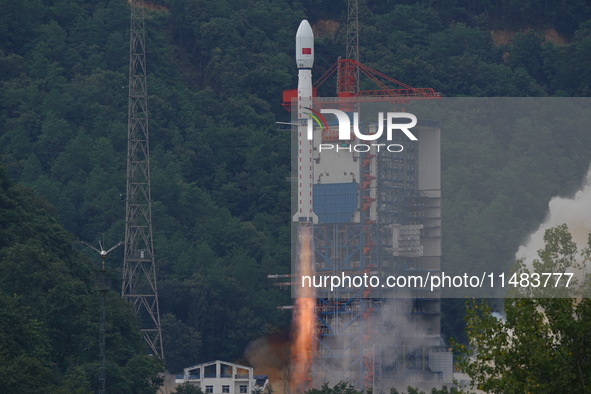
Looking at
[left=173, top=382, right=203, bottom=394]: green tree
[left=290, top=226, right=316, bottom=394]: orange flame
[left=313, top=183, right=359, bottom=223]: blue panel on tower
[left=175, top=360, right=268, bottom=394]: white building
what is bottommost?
[left=173, top=382, right=203, bottom=394]: green tree

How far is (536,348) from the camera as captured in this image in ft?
217

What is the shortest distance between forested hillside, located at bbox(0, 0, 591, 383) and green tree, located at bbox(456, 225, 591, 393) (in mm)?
62265

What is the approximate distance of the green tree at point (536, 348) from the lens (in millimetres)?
65250

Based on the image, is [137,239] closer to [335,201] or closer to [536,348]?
[335,201]

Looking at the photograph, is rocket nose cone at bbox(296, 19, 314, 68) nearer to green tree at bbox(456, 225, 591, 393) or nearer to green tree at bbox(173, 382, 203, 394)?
green tree at bbox(173, 382, 203, 394)

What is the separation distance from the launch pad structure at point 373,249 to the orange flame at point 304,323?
0.55 m

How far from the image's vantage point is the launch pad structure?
5404 inches

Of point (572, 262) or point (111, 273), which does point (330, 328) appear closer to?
point (111, 273)

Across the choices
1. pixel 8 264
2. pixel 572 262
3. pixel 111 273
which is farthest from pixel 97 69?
pixel 572 262

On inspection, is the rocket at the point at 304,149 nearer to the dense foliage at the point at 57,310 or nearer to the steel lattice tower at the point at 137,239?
the steel lattice tower at the point at 137,239

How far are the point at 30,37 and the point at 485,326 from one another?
124m

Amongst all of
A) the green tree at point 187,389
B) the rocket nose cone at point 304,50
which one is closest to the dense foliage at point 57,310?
the green tree at point 187,389

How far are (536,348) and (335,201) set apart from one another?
75671 millimetres

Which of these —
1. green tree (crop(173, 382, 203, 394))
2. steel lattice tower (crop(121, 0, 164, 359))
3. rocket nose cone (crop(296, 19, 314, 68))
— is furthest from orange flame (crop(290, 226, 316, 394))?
rocket nose cone (crop(296, 19, 314, 68))
